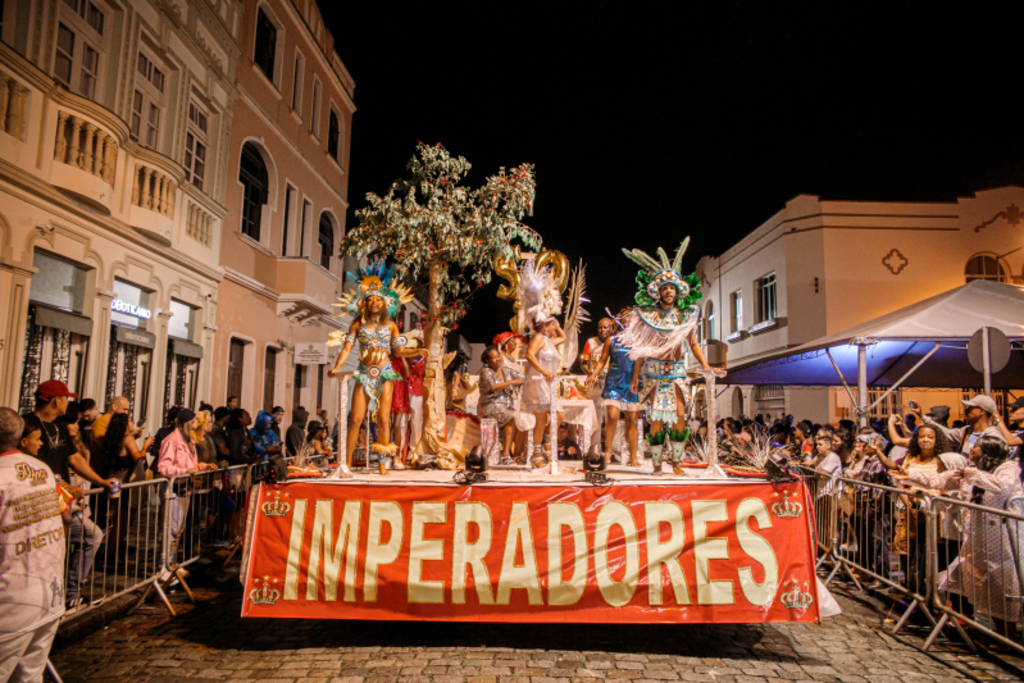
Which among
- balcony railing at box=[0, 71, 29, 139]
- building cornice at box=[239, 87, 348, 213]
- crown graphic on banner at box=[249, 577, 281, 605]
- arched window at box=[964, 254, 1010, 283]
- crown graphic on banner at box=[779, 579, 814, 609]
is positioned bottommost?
crown graphic on banner at box=[249, 577, 281, 605]

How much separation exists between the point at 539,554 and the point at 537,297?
9.15 ft

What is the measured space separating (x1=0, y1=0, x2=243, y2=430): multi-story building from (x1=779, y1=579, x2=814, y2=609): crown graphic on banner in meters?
8.85

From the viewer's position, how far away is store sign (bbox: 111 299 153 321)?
31.4 ft

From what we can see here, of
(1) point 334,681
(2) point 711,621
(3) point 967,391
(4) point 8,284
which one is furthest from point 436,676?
(3) point 967,391

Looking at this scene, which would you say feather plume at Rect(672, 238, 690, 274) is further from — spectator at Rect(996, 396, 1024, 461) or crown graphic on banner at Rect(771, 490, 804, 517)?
spectator at Rect(996, 396, 1024, 461)

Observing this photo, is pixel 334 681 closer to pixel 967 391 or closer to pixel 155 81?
pixel 155 81

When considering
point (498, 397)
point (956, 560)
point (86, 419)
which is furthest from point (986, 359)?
point (86, 419)

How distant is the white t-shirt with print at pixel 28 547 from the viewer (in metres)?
3.07

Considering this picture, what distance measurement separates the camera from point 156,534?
5.72 meters

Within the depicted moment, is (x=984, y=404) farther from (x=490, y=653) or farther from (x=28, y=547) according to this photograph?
(x=28, y=547)

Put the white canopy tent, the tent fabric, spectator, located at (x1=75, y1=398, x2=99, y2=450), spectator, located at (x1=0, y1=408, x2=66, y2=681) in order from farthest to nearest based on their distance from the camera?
1. the tent fabric
2. the white canopy tent
3. spectator, located at (x1=75, y1=398, x2=99, y2=450)
4. spectator, located at (x1=0, y1=408, x2=66, y2=681)

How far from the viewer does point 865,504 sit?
6391 millimetres

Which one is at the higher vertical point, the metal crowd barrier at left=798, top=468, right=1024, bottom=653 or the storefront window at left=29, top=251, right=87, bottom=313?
the storefront window at left=29, top=251, right=87, bottom=313

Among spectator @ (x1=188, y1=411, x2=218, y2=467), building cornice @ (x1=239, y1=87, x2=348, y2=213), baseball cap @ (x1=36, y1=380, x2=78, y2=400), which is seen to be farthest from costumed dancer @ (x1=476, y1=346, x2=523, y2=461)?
building cornice @ (x1=239, y1=87, x2=348, y2=213)
